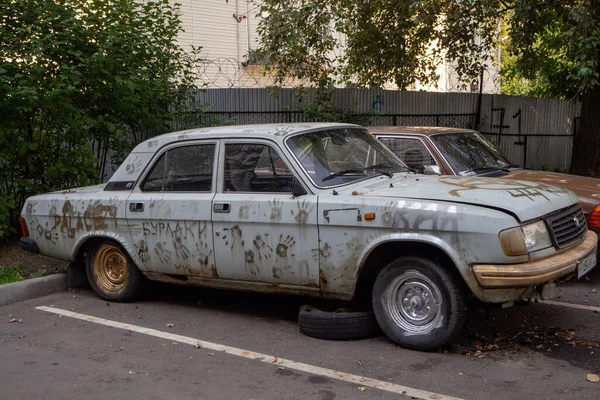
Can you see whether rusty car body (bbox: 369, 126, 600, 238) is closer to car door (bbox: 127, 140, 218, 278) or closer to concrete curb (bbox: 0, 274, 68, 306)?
car door (bbox: 127, 140, 218, 278)

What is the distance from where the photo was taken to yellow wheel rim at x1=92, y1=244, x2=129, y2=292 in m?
7.08

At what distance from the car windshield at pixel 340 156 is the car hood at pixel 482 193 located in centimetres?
20

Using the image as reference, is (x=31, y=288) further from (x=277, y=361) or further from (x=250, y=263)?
(x=277, y=361)

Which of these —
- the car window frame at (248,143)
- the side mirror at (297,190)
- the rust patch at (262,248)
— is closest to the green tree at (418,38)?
the car window frame at (248,143)

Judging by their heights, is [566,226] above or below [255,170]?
below

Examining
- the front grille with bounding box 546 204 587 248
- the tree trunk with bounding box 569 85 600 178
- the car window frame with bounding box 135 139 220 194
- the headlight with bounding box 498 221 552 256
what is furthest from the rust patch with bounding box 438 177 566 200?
the tree trunk with bounding box 569 85 600 178

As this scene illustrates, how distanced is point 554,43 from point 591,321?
434 inches

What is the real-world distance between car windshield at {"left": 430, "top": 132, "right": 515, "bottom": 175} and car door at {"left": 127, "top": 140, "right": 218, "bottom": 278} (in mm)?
3069

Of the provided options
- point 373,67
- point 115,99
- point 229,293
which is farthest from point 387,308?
point 373,67

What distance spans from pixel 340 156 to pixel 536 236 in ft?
5.96

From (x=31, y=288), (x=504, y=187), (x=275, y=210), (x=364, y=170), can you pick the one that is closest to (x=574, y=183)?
(x=504, y=187)

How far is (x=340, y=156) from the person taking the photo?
6117 millimetres

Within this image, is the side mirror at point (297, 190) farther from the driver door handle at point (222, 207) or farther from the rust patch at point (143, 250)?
the rust patch at point (143, 250)

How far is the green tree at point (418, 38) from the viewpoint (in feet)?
35.5
